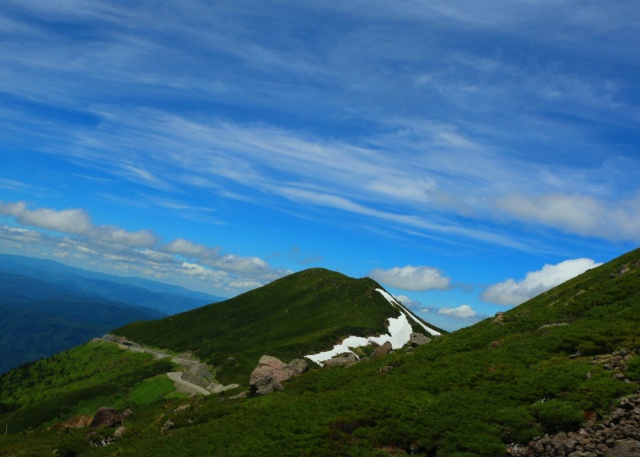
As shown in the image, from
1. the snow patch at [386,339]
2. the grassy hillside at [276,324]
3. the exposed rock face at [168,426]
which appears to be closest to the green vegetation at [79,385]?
the grassy hillside at [276,324]

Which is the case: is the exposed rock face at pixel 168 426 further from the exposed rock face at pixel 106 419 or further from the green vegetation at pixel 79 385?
the green vegetation at pixel 79 385

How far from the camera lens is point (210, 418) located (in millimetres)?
41219

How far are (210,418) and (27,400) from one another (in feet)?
398

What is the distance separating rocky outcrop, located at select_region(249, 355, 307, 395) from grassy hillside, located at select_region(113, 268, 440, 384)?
37255 mm

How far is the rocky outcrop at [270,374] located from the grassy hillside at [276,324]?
3726 centimetres

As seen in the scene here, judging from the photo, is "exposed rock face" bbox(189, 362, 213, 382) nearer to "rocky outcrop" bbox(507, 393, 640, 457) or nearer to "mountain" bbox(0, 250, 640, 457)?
"mountain" bbox(0, 250, 640, 457)

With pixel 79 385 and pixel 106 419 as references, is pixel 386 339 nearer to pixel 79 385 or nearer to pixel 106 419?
pixel 106 419

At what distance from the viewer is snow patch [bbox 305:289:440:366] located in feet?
339

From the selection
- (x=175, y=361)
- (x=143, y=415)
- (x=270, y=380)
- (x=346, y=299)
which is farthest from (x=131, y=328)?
(x=270, y=380)

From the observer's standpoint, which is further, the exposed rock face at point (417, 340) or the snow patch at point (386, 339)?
the snow patch at point (386, 339)

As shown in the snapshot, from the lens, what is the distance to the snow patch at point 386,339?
339ft

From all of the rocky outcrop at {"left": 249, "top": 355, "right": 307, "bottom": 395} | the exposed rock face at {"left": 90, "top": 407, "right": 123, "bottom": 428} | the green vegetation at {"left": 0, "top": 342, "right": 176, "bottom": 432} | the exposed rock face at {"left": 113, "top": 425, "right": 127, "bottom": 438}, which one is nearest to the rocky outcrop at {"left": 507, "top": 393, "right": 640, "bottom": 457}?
the rocky outcrop at {"left": 249, "top": 355, "right": 307, "bottom": 395}

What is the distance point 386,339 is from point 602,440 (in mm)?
102475

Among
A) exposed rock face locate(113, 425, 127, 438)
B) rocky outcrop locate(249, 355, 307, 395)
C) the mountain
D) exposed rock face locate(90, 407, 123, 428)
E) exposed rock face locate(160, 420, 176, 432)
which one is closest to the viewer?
the mountain
